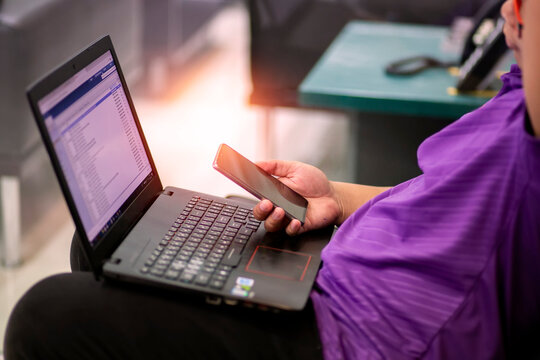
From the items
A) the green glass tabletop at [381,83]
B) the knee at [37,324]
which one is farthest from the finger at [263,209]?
the green glass tabletop at [381,83]

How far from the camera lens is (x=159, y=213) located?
94cm

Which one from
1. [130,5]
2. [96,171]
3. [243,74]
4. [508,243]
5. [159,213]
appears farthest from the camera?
[243,74]

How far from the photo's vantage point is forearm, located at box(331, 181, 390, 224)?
3.45 feet

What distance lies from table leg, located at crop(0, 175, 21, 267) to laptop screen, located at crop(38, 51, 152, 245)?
105 centimetres

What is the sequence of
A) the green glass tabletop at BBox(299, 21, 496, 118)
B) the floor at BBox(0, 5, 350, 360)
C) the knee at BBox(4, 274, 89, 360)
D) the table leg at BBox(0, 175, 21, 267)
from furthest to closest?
the floor at BBox(0, 5, 350, 360), the table leg at BBox(0, 175, 21, 267), the green glass tabletop at BBox(299, 21, 496, 118), the knee at BBox(4, 274, 89, 360)

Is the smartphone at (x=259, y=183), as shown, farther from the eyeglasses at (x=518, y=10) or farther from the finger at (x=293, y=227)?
A: the eyeglasses at (x=518, y=10)

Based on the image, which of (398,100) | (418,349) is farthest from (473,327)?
(398,100)

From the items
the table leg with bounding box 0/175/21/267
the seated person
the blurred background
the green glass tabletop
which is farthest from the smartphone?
the table leg with bounding box 0/175/21/267

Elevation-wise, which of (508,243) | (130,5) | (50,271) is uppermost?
(508,243)

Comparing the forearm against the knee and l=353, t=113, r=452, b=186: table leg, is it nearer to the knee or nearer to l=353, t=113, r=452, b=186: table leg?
the knee

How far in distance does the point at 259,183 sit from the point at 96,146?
0.25m

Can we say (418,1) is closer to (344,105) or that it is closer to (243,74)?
(243,74)

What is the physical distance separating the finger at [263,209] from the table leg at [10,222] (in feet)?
3.93

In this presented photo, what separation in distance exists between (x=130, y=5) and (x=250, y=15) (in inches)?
23.0
